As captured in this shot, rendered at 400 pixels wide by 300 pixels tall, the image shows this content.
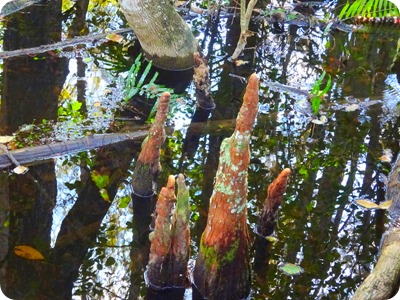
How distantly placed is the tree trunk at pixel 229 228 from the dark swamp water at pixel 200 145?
36 centimetres

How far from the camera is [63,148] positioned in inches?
256

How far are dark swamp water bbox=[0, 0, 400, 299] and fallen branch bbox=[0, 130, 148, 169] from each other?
0.09 m

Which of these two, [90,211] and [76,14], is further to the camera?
[76,14]

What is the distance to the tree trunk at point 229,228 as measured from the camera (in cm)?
424

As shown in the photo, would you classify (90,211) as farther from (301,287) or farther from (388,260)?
(388,260)

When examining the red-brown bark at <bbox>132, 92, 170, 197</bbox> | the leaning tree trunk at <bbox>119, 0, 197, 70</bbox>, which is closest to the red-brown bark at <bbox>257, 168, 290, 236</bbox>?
the red-brown bark at <bbox>132, 92, 170, 197</bbox>

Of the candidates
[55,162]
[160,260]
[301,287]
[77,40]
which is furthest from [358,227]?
[77,40]

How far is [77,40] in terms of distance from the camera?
947 cm

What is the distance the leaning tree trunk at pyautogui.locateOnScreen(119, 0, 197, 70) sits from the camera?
28.5 ft

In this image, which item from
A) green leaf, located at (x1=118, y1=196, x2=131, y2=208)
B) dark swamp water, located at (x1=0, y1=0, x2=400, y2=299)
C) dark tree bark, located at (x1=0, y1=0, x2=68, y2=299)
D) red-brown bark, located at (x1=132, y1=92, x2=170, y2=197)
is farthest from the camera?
green leaf, located at (x1=118, y1=196, x2=131, y2=208)

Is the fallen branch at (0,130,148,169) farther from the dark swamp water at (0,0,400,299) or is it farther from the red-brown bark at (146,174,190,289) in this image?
the red-brown bark at (146,174,190,289)

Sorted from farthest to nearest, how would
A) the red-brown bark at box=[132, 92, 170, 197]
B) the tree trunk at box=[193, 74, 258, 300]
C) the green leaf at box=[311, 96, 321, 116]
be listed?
the green leaf at box=[311, 96, 321, 116] → the red-brown bark at box=[132, 92, 170, 197] → the tree trunk at box=[193, 74, 258, 300]

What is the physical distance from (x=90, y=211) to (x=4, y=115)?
2.20 m

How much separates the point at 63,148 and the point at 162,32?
9.96 feet
